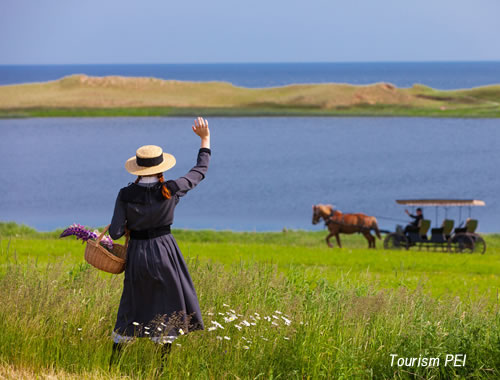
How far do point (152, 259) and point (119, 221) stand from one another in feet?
1.46

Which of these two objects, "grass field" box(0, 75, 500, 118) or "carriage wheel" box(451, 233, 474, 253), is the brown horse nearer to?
"carriage wheel" box(451, 233, 474, 253)

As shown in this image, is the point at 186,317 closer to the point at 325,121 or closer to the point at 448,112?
the point at 325,121

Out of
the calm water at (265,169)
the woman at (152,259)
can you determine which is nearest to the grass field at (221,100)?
the calm water at (265,169)

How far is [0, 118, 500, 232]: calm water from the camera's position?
35.1 m

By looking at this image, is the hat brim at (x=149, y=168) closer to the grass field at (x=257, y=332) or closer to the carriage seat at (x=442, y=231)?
the grass field at (x=257, y=332)

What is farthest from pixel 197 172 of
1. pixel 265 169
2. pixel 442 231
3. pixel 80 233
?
pixel 265 169

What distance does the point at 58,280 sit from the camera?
910cm

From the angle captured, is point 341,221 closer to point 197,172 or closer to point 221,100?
point 197,172

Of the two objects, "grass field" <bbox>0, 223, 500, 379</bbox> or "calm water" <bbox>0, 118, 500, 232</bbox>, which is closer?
"grass field" <bbox>0, 223, 500, 379</bbox>

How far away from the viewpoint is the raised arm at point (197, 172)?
668 cm

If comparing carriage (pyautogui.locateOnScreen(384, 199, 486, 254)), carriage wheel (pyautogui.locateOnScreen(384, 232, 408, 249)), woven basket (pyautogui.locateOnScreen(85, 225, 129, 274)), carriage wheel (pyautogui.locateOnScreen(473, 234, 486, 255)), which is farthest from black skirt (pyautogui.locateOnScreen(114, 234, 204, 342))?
carriage wheel (pyautogui.locateOnScreen(473, 234, 486, 255))

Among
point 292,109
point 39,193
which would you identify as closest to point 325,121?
point 292,109

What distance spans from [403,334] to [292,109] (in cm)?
9413

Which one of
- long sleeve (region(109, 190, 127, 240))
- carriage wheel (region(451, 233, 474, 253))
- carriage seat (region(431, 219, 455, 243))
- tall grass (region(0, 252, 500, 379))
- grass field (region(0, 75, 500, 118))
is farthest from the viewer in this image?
grass field (region(0, 75, 500, 118))
